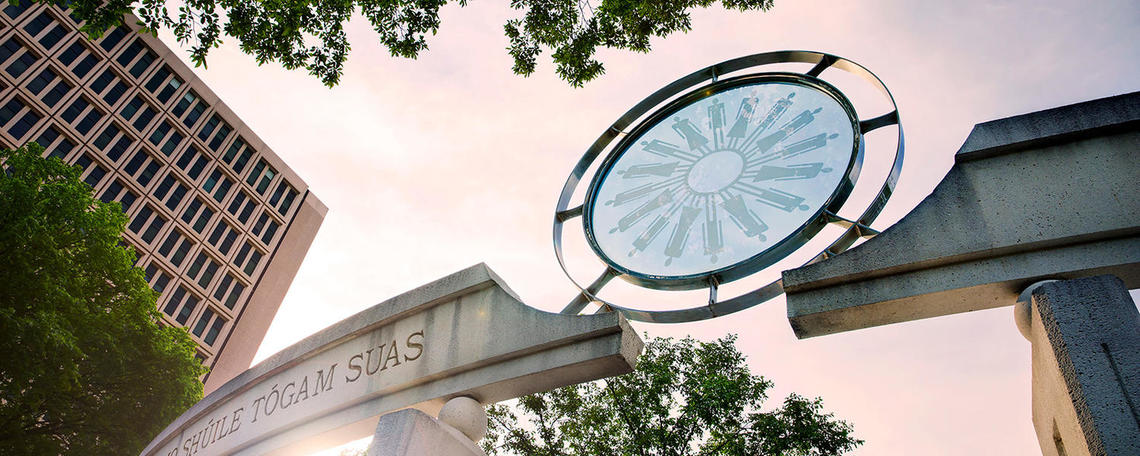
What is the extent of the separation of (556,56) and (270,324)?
174ft

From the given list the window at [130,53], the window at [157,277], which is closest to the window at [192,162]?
the window at [130,53]

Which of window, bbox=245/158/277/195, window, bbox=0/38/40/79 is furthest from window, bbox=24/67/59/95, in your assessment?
window, bbox=245/158/277/195

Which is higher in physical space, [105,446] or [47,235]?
[47,235]

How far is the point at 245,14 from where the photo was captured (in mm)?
7551

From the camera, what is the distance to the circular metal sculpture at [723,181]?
527 centimetres

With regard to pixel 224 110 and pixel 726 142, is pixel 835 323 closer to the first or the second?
pixel 726 142

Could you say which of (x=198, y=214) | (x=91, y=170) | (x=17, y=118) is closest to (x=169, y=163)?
(x=198, y=214)

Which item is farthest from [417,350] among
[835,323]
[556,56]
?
[556,56]

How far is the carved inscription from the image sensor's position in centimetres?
641

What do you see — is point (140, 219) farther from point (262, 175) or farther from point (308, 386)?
point (308, 386)

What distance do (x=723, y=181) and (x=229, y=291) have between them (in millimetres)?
53794

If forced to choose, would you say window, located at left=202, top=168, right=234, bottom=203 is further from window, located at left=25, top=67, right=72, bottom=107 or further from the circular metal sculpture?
the circular metal sculpture

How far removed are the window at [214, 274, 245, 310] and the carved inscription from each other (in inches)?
1884

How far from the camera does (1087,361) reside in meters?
3.66
